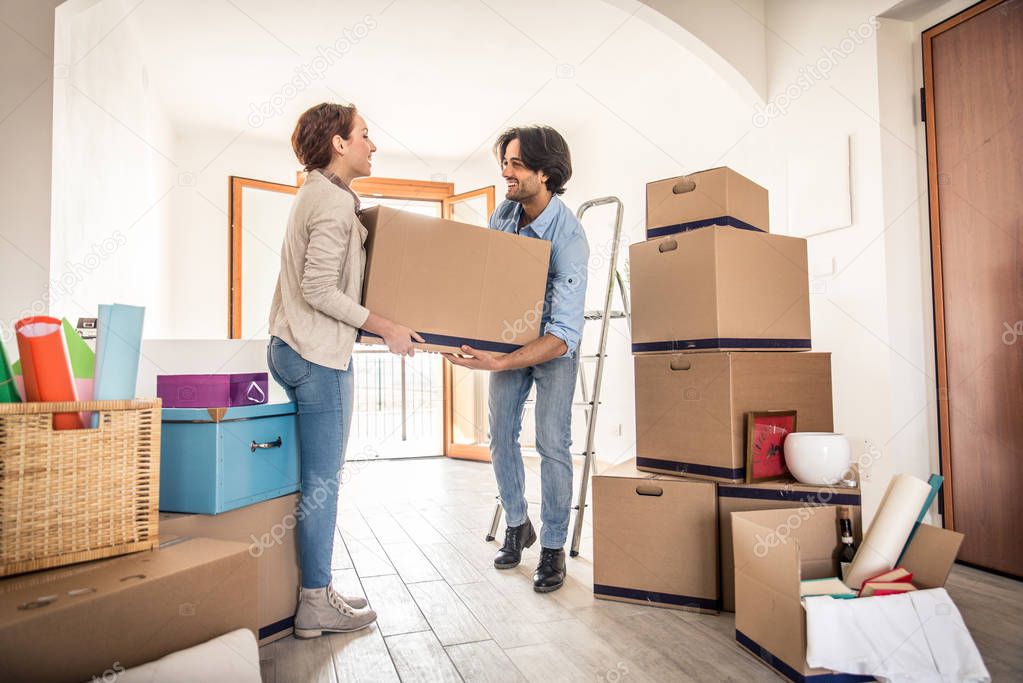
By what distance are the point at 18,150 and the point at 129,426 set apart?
124cm

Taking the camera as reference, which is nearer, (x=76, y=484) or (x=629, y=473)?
(x=76, y=484)

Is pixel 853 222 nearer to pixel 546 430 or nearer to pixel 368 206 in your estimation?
pixel 546 430

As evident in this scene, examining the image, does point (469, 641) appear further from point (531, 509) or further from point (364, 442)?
point (364, 442)

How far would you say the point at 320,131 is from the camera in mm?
1585

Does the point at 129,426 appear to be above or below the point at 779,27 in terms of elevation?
below

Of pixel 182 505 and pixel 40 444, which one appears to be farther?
pixel 182 505

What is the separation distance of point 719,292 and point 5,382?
1.55m

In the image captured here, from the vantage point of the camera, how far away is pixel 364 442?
6457 mm

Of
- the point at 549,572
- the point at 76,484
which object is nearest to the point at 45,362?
the point at 76,484

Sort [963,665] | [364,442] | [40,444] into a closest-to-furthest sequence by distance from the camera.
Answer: [40,444], [963,665], [364,442]

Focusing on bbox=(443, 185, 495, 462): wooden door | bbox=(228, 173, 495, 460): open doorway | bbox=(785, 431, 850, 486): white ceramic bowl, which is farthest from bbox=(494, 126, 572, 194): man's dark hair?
bbox=(443, 185, 495, 462): wooden door

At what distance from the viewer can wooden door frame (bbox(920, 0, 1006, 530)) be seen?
7.23ft

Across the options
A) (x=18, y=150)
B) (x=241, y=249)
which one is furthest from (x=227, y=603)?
(x=241, y=249)

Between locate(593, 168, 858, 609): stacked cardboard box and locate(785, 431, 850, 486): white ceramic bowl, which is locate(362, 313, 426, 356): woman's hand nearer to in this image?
locate(593, 168, 858, 609): stacked cardboard box
